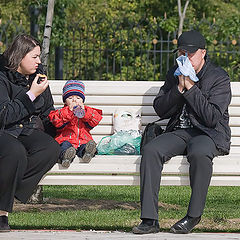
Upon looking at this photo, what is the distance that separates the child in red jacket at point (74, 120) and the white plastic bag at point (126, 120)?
A: 63 cm

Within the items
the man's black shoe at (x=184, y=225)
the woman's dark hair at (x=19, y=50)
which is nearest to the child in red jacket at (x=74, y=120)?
the woman's dark hair at (x=19, y=50)

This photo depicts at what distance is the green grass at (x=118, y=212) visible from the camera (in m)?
6.38

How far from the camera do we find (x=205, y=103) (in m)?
5.45

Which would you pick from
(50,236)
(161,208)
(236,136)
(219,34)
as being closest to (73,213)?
(161,208)

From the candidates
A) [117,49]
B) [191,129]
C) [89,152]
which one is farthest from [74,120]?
[117,49]

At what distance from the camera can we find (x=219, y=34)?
1839 centimetres

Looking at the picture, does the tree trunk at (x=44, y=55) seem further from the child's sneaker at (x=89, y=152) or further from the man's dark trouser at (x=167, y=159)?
the man's dark trouser at (x=167, y=159)

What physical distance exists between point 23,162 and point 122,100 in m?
1.70

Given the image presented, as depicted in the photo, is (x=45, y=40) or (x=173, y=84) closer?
(x=173, y=84)

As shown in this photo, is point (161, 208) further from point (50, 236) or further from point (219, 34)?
point (219, 34)

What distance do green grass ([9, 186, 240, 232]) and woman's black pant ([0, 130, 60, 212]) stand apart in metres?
0.91

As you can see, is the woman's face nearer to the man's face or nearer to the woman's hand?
the woman's hand

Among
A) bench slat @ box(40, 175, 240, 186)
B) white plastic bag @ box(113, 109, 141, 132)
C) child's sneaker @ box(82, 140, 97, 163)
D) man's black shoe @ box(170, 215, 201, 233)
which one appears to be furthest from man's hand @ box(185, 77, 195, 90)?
white plastic bag @ box(113, 109, 141, 132)

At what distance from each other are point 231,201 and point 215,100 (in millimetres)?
2943
